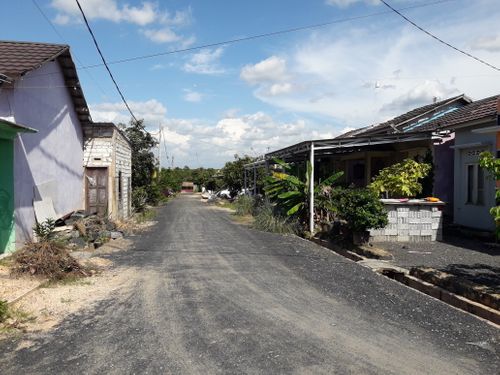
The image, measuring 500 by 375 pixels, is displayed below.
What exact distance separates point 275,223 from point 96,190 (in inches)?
282

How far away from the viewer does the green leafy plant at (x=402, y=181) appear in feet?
48.7

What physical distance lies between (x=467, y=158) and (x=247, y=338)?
11940 millimetres

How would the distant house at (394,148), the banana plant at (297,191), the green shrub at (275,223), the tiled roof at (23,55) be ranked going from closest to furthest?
1. the tiled roof at (23,55)
2. the distant house at (394,148)
3. the banana plant at (297,191)
4. the green shrub at (275,223)

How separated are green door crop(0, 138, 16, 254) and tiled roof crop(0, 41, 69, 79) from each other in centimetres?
166

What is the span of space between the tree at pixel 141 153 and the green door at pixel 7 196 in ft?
73.9

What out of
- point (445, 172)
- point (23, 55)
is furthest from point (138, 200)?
point (445, 172)

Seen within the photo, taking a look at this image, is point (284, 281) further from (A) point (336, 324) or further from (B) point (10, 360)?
(B) point (10, 360)

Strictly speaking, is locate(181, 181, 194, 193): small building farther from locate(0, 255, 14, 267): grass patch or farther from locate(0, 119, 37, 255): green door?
locate(0, 255, 14, 267): grass patch

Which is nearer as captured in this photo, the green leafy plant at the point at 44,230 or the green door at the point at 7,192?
the green door at the point at 7,192

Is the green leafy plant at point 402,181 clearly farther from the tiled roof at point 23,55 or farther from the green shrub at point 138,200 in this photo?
the green shrub at point 138,200

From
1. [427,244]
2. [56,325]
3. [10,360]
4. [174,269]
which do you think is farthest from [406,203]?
[10,360]

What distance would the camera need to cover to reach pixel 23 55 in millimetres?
12141

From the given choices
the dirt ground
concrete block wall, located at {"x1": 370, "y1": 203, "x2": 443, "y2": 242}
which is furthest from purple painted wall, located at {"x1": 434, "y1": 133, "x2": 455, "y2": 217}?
the dirt ground

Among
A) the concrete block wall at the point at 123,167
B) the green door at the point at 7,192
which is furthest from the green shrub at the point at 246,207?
the green door at the point at 7,192
